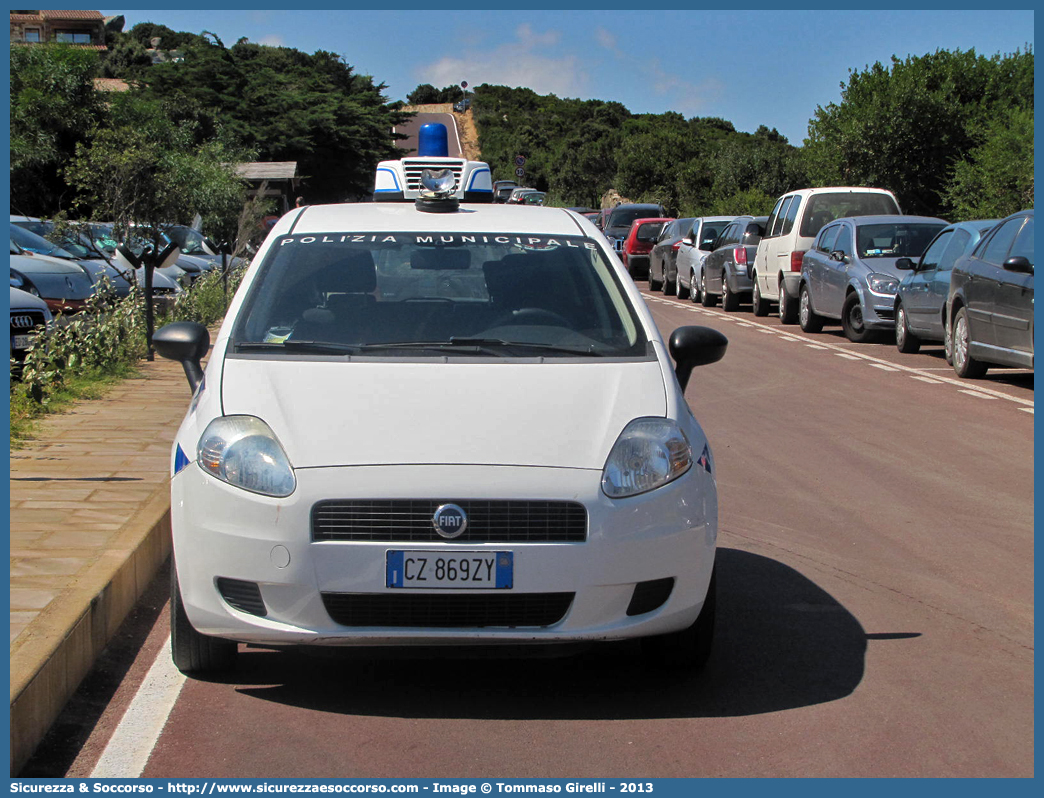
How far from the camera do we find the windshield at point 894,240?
60.5 feet

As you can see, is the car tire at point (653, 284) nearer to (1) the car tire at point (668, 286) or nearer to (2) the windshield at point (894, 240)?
(1) the car tire at point (668, 286)

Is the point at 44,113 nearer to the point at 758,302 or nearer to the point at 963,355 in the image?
the point at 758,302

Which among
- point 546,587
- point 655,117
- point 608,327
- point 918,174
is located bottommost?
point 546,587

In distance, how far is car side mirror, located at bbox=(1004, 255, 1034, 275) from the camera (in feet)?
40.5

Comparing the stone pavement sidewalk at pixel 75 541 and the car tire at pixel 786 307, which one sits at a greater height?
the car tire at pixel 786 307

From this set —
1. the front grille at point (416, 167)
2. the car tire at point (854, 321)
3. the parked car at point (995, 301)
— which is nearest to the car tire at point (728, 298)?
the car tire at point (854, 321)

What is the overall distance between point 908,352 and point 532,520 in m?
13.5

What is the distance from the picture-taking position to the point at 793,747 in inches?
166

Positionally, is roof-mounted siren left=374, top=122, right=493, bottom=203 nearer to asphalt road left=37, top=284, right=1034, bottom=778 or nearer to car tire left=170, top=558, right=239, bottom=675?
asphalt road left=37, top=284, right=1034, bottom=778

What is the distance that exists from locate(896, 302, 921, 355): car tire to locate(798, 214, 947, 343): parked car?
2.63 ft

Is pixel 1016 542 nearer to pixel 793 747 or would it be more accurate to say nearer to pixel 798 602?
pixel 798 602

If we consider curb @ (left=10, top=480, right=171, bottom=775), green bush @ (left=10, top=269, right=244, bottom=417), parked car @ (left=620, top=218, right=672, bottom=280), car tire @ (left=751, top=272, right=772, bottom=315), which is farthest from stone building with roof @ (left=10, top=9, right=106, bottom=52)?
curb @ (left=10, top=480, right=171, bottom=775)

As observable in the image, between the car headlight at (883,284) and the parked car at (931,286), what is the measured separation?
81cm

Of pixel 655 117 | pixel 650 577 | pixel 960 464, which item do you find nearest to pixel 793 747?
pixel 650 577
